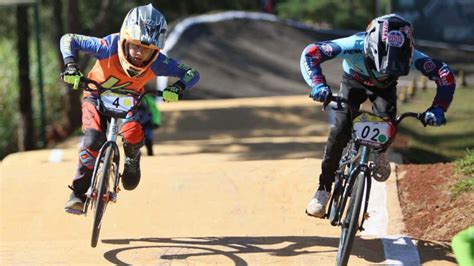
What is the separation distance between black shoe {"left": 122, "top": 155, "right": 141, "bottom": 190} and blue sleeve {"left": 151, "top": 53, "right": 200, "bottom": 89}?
691 mm

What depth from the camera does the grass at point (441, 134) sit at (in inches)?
450

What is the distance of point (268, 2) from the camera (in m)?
31.5

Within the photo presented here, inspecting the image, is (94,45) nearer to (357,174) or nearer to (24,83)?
(357,174)

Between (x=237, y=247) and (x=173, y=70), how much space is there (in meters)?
1.51

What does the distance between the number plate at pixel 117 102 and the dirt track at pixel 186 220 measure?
1042mm

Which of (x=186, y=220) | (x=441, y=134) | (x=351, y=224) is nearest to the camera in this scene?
(x=351, y=224)

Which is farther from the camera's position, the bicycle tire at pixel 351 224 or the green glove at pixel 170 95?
the green glove at pixel 170 95

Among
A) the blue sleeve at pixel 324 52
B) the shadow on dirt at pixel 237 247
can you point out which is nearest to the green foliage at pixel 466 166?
the shadow on dirt at pixel 237 247

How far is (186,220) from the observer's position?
7.26 metres

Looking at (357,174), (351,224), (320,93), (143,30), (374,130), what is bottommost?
(351,224)

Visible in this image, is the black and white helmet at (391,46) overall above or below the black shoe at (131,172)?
above

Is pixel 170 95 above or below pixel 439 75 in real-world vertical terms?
below

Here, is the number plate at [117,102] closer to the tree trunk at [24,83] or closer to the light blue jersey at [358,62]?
the light blue jersey at [358,62]

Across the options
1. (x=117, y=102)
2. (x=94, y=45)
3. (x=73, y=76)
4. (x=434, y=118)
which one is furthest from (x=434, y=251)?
(x=94, y=45)
